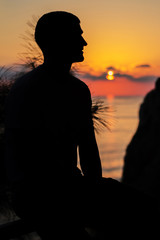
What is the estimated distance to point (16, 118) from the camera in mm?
1541

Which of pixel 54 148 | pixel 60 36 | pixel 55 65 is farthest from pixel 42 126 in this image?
pixel 60 36

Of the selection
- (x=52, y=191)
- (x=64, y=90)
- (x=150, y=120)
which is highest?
(x=64, y=90)

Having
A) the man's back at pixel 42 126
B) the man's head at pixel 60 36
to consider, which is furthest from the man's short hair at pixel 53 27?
the man's back at pixel 42 126

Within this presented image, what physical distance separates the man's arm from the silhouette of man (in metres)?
0.02

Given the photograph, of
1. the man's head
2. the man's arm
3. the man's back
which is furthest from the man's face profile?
the man's arm

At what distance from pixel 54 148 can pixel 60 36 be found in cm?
59

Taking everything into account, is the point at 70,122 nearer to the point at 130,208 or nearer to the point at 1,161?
the point at 130,208

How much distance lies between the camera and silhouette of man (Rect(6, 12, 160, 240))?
1.53m

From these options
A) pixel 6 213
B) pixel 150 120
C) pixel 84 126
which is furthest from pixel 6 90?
pixel 150 120

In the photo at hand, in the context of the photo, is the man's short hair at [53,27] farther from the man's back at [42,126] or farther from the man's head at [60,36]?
the man's back at [42,126]

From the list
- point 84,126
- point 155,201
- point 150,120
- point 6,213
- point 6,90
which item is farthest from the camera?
point 150,120

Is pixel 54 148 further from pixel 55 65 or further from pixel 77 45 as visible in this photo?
pixel 77 45

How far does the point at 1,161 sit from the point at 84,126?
1.28 m

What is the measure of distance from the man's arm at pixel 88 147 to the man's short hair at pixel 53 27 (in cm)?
36
